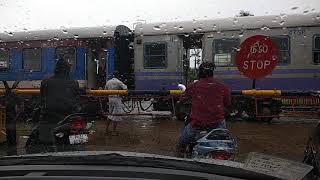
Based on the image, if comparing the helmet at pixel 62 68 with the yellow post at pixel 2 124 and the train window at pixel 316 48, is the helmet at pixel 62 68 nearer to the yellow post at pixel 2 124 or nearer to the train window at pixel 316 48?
the yellow post at pixel 2 124

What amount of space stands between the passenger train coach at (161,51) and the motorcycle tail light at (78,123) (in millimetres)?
716

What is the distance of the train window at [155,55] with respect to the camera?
12055mm

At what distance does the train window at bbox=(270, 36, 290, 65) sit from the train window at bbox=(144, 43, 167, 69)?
105 inches

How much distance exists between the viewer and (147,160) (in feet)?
7.69

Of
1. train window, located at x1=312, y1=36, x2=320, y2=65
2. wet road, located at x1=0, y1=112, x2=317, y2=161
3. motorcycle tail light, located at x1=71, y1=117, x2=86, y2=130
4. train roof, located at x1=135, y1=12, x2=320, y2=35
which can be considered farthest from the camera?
train window, located at x1=312, y1=36, x2=320, y2=65

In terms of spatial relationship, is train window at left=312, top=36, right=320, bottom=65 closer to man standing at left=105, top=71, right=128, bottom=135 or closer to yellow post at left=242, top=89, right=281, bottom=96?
yellow post at left=242, top=89, right=281, bottom=96

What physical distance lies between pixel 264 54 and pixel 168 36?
20.0 feet

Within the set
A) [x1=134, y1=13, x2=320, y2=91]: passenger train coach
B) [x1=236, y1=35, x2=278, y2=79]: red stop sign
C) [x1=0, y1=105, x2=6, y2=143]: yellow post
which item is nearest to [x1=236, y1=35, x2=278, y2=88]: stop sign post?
[x1=236, y1=35, x2=278, y2=79]: red stop sign

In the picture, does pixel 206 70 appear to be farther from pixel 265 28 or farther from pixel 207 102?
pixel 265 28

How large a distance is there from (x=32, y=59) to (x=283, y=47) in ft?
16.9

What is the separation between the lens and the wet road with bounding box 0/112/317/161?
22.5ft

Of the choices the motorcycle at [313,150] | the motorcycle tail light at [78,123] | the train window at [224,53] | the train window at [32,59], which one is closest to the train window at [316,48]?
the train window at [224,53]

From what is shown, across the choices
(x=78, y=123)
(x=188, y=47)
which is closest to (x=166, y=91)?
(x=188, y=47)

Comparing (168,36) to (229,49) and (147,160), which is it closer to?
(229,49)
